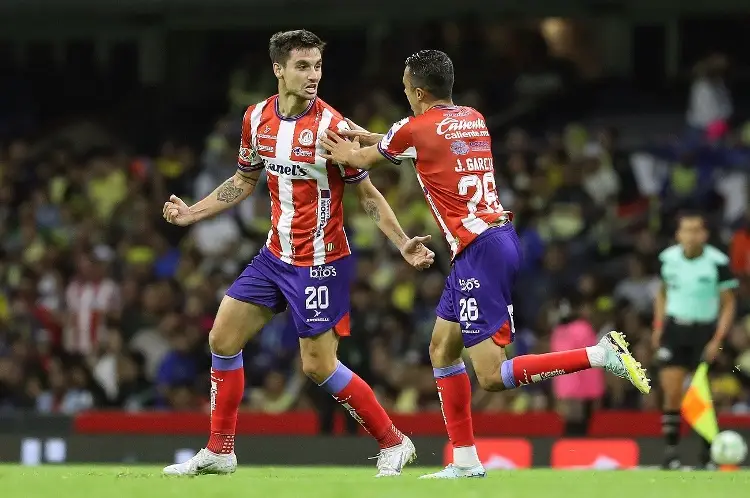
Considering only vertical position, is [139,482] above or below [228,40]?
below

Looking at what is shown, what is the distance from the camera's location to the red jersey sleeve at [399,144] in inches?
344

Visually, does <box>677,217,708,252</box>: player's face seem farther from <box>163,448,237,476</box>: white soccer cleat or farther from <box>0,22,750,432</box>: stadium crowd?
<box>163,448,237,476</box>: white soccer cleat

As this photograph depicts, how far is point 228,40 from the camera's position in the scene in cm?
2012

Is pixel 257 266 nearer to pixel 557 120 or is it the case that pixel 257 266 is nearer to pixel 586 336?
pixel 586 336

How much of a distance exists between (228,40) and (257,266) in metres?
11.2

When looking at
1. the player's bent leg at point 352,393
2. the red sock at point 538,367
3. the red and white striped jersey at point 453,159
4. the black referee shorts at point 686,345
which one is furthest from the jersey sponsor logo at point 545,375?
Result: the black referee shorts at point 686,345

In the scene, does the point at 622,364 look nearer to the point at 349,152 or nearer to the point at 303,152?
the point at 349,152

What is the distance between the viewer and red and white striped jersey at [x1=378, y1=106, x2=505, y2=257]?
8.75 metres

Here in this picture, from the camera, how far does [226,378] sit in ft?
30.6

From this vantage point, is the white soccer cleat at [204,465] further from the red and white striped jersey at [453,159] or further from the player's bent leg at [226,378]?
the red and white striped jersey at [453,159]

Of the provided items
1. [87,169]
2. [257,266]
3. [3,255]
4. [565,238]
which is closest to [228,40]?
[87,169]

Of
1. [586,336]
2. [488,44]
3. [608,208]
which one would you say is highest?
[488,44]

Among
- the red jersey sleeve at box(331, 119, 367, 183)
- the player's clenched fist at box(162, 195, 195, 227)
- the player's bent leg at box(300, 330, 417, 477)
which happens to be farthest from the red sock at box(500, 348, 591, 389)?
the player's clenched fist at box(162, 195, 195, 227)

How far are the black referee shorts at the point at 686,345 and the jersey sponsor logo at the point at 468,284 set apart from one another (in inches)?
188
